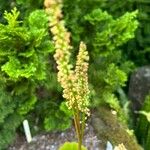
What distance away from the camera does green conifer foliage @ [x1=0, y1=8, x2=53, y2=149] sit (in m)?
2.45

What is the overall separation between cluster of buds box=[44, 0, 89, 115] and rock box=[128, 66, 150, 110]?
2397 mm

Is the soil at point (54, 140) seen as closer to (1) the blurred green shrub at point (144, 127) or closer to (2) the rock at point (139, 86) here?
(1) the blurred green shrub at point (144, 127)

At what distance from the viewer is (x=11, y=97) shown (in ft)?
8.94

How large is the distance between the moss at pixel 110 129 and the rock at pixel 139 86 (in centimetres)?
87

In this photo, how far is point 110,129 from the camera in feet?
9.34

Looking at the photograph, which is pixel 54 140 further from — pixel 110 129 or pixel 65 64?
pixel 65 64

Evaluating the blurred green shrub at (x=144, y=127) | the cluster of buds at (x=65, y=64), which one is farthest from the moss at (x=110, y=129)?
the cluster of buds at (x=65, y=64)

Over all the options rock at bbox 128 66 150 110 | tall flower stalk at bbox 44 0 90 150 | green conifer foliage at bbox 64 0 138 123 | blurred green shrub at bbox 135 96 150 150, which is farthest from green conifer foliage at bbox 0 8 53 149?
rock at bbox 128 66 150 110

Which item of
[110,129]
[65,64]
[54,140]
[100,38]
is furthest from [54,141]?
[65,64]

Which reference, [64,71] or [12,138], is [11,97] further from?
[64,71]

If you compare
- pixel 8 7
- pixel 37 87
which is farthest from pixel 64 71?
pixel 8 7

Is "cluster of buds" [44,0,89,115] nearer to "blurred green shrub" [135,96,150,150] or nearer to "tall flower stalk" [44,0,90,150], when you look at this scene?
"tall flower stalk" [44,0,90,150]

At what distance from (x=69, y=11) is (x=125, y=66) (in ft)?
2.42

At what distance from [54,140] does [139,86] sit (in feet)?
3.97
